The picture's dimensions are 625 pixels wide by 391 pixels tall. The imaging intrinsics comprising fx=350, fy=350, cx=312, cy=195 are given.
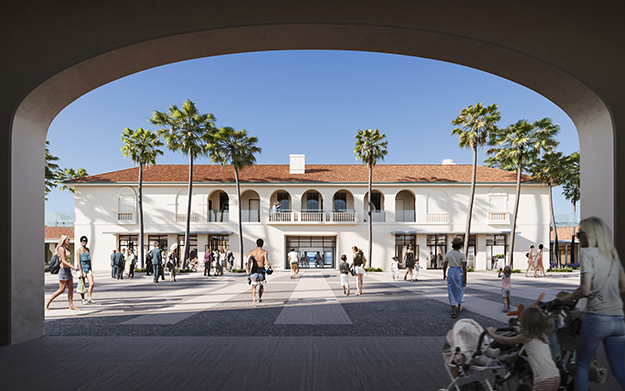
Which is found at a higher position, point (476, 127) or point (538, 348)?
point (476, 127)

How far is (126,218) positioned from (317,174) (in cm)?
1670

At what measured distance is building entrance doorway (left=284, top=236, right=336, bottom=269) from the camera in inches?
1204

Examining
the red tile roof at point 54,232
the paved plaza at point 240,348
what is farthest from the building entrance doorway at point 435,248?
the red tile roof at point 54,232

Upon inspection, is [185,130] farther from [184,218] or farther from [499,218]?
[499,218]

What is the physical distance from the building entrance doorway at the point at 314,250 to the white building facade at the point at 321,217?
24.3 inches

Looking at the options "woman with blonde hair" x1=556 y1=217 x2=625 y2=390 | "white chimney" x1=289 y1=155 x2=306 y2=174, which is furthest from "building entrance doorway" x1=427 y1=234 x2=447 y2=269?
"woman with blonde hair" x1=556 y1=217 x2=625 y2=390

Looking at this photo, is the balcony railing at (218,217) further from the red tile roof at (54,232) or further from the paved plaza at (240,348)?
the paved plaza at (240,348)

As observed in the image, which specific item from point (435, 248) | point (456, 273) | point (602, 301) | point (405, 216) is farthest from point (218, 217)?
point (602, 301)

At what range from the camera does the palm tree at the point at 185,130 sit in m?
24.6

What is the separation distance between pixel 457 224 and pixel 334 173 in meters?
11.4

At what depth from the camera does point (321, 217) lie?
97.2 ft

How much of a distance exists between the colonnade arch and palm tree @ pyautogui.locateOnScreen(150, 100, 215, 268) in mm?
19022

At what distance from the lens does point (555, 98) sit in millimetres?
6211

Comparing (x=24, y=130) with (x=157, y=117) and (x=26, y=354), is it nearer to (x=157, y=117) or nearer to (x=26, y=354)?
(x=26, y=354)
